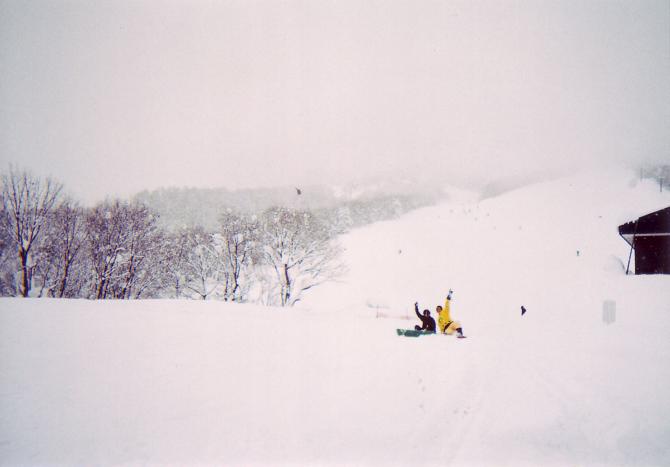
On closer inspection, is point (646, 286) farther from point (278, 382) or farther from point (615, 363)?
point (278, 382)

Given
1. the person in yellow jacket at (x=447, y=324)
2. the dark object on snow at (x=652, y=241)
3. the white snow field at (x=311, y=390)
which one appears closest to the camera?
the white snow field at (x=311, y=390)

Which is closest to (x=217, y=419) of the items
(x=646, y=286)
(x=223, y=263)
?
(x=646, y=286)

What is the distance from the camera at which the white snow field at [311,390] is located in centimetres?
551

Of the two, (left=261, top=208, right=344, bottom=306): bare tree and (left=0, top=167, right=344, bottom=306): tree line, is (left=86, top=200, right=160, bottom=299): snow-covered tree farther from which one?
(left=261, top=208, right=344, bottom=306): bare tree

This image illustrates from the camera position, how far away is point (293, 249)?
29.6 m

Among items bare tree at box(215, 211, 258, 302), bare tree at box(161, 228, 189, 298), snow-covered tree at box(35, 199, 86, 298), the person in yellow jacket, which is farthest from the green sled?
snow-covered tree at box(35, 199, 86, 298)

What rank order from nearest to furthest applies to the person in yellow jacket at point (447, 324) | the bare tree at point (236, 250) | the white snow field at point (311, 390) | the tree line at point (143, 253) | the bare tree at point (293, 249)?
the white snow field at point (311, 390) < the person in yellow jacket at point (447, 324) < the tree line at point (143, 253) < the bare tree at point (293, 249) < the bare tree at point (236, 250)

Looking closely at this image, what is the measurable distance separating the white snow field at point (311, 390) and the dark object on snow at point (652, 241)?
715 centimetres

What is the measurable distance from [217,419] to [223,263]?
2695 cm

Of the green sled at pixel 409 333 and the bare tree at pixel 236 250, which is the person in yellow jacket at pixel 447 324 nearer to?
the green sled at pixel 409 333

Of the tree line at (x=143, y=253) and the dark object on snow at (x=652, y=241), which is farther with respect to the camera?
the tree line at (x=143, y=253)

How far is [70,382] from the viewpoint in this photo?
6.66m

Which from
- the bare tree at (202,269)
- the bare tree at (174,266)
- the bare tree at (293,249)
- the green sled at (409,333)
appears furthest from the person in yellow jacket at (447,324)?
the bare tree at (174,266)

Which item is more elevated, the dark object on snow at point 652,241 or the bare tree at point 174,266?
the dark object on snow at point 652,241
